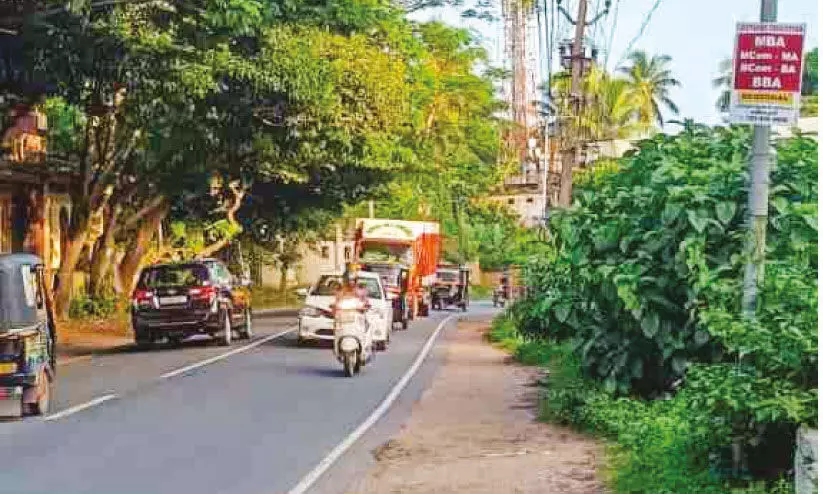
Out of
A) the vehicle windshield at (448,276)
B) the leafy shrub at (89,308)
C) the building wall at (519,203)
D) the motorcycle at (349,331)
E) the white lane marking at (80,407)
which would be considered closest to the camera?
the white lane marking at (80,407)

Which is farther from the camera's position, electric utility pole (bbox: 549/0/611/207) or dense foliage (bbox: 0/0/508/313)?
electric utility pole (bbox: 549/0/611/207)

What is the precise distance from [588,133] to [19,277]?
2050 cm

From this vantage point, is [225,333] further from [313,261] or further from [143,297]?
[313,261]

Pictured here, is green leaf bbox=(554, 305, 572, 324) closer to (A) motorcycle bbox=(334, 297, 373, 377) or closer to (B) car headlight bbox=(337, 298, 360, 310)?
(A) motorcycle bbox=(334, 297, 373, 377)

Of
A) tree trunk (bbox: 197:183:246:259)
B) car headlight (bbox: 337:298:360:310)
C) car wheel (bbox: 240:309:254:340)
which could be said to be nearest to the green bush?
car headlight (bbox: 337:298:360:310)

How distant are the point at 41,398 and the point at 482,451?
596 cm

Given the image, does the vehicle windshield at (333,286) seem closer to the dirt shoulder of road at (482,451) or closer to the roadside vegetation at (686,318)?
the dirt shoulder of road at (482,451)

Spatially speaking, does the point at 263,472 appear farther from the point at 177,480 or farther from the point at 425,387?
Answer: the point at 425,387

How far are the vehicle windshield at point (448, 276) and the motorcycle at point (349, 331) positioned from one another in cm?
3554

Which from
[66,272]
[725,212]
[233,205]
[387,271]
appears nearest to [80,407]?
[725,212]

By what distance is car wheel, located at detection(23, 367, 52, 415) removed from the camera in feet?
52.7

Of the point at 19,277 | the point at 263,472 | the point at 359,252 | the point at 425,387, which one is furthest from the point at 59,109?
the point at 263,472

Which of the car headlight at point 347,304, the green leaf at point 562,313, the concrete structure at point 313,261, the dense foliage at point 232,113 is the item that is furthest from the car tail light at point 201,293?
the concrete structure at point 313,261

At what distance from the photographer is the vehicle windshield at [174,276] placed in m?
27.8
